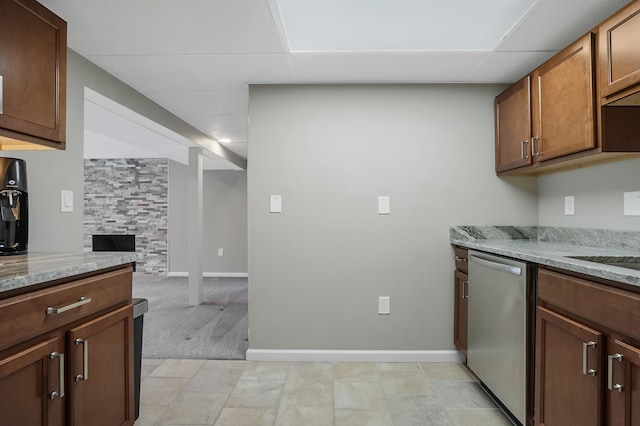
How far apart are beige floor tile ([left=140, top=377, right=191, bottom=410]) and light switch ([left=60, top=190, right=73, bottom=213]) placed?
1175 mm

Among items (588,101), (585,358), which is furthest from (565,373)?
(588,101)

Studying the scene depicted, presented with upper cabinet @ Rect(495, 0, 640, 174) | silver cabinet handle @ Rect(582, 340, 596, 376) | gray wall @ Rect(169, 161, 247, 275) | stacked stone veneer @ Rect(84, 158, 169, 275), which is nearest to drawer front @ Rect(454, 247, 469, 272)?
upper cabinet @ Rect(495, 0, 640, 174)

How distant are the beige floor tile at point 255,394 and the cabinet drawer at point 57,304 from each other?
0.94 meters

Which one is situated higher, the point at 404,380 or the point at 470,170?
the point at 470,170

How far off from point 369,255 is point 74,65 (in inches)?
87.9

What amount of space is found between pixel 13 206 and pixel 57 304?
697 mm

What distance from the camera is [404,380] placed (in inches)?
90.7

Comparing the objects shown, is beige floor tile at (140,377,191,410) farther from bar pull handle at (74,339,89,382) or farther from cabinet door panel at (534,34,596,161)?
cabinet door panel at (534,34,596,161)

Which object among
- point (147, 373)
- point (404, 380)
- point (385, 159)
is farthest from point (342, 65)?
point (147, 373)

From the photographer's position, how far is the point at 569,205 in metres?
2.28

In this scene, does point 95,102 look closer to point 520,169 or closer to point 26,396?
point 26,396

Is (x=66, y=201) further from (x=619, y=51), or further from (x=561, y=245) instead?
(x=561, y=245)

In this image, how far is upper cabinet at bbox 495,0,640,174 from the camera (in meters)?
1.49

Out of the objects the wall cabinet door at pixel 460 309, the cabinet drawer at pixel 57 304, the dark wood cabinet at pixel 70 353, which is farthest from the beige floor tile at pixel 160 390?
the wall cabinet door at pixel 460 309
